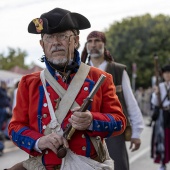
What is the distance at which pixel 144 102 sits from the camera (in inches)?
1367

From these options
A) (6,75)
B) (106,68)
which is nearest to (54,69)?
(106,68)

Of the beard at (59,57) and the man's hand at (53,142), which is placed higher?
the beard at (59,57)

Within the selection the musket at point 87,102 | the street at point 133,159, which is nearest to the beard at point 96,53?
the musket at point 87,102

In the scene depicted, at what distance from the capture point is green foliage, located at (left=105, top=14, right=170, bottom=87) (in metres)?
54.8

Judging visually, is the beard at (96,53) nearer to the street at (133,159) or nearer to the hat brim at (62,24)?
the hat brim at (62,24)

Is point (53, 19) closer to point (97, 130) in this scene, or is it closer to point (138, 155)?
point (97, 130)

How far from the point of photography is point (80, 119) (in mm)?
3385

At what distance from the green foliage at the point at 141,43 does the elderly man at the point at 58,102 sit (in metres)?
50.6

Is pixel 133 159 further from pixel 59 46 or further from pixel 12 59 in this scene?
pixel 12 59

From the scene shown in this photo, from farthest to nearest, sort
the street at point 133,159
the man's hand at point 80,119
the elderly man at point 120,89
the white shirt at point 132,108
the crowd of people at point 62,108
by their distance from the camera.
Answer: the street at point 133,159, the white shirt at point 132,108, the elderly man at point 120,89, the crowd of people at point 62,108, the man's hand at point 80,119

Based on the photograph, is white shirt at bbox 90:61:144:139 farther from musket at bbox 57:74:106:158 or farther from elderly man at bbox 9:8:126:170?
musket at bbox 57:74:106:158

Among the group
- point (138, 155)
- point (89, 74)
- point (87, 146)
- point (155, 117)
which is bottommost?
point (138, 155)

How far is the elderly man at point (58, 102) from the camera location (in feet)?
11.6

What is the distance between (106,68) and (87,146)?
2.22 metres
